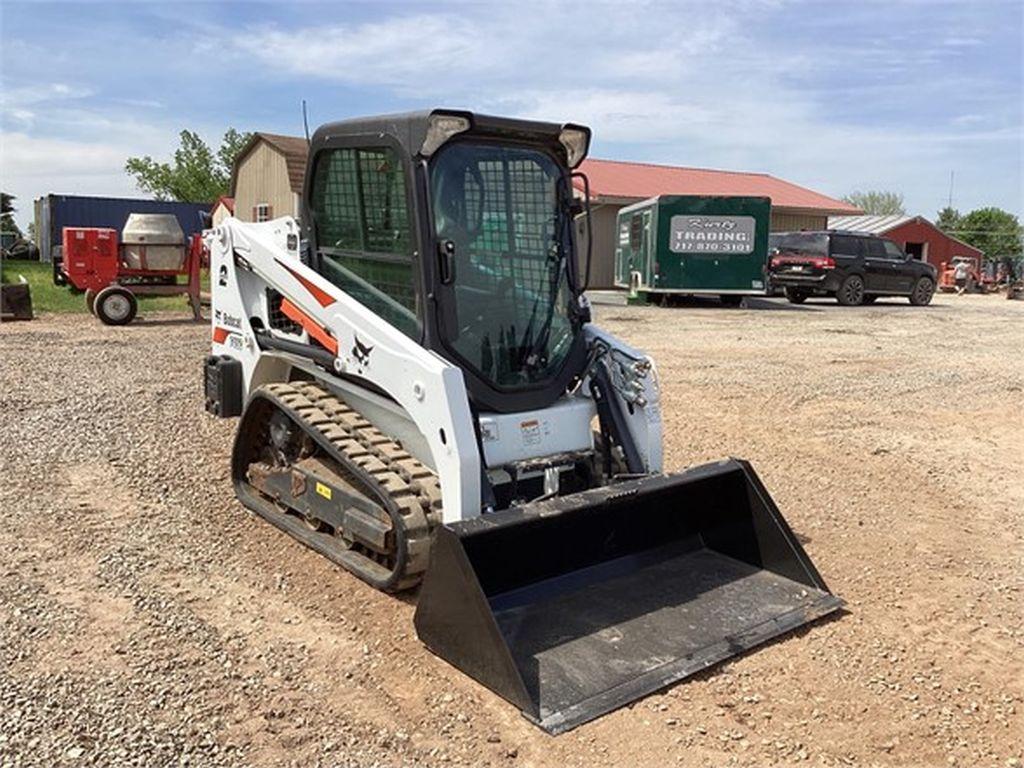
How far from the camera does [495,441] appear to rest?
178 inches

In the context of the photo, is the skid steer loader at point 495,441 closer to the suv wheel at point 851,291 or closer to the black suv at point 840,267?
the black suv at point 840,267

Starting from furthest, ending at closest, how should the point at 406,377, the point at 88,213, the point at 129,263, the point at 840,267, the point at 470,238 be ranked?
the point at 88,213, the point at 840,267, the point at 129,263, the point at 470,238, the point at 406,377

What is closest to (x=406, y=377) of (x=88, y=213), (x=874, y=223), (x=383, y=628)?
(x=383, y=628)

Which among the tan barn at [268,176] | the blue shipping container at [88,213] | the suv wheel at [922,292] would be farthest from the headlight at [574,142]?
the blue shipping container at [88,213]

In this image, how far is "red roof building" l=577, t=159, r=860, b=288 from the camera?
92.9 feet

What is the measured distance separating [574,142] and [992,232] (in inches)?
2529

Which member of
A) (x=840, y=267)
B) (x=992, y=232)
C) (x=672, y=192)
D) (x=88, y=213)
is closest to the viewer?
(x=840, y=267)

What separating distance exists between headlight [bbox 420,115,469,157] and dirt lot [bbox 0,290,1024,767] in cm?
214

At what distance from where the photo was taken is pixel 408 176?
4457mm

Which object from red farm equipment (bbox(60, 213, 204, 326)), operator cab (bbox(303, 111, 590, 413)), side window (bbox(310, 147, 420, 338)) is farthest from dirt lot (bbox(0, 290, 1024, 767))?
red farm equipment (bbox(60, 213, 204, 326))

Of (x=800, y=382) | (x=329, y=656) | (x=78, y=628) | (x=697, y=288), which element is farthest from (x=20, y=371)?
(x=697, y=288)

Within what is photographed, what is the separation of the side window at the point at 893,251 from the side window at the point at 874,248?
0.44 feet

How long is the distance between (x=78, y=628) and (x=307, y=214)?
2.53 meters

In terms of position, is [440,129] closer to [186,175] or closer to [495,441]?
[495,441]
